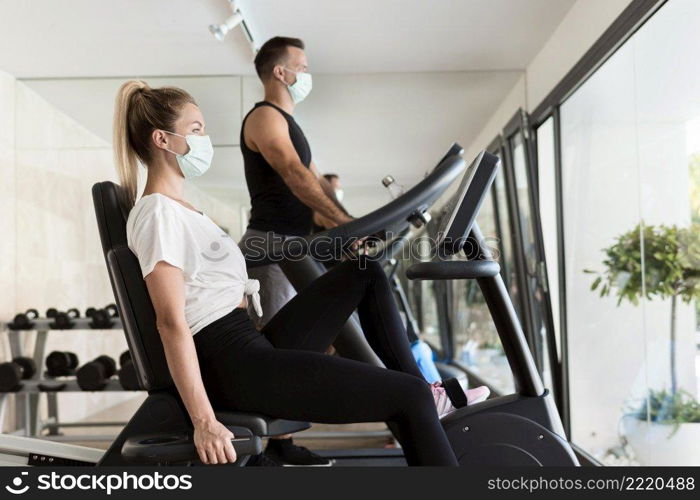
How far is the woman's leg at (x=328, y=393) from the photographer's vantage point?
124 cm

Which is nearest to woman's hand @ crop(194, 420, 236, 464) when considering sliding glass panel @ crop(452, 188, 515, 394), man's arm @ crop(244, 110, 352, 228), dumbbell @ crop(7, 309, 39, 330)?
man's arm @ crop(244, 110, 352, 228)

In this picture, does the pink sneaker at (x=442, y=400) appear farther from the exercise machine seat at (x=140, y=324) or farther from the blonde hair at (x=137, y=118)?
the blonde hair at (x=137, y=118)

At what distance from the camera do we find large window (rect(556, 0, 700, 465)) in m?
2.28

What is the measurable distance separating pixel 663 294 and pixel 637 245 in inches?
11.4

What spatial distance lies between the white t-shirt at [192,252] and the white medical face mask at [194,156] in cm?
11

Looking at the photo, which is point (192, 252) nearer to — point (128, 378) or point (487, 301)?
point (487, 301)

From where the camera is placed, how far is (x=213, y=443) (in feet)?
3.92

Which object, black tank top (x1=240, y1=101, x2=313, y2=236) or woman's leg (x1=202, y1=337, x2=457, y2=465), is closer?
woman's leg (x1=202, y1=337, x2=457, y2=465)

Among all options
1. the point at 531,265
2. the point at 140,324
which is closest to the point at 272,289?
the point at 140,324

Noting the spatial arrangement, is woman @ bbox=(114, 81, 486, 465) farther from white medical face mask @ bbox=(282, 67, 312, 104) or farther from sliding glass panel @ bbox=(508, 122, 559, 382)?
sliding glass panel @ bbox=(508, 122, 559, 382)

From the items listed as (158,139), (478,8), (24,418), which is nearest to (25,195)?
(24,418)

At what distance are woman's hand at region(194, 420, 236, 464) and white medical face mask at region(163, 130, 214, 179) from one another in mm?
501

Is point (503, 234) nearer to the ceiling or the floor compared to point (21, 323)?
nearer to the ceiling

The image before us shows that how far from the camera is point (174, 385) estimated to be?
1277mm
